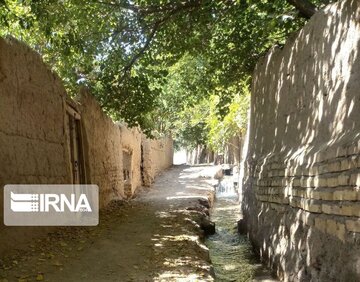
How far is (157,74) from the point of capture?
9.62 meters

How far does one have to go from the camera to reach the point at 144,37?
8.80m

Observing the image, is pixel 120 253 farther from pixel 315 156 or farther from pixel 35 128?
pixel 315 156

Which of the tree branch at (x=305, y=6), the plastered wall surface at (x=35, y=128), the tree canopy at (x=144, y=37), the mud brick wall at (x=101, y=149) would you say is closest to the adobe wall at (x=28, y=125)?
the plastered wall surface at (x=35, y=128)

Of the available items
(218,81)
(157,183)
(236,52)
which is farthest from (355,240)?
(157,183)

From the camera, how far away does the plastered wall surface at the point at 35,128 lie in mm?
5047

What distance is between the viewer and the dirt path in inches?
173

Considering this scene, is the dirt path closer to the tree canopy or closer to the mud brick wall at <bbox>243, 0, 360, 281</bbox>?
the mud brick wall at <bbox>243, 0, 360, 281</bbox>

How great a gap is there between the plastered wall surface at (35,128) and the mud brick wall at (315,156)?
3.18 metres

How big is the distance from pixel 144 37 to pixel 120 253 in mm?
4996

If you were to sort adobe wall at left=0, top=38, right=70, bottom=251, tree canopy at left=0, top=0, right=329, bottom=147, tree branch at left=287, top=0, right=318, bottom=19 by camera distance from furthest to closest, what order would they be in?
tree canopy at left=0, top=0, right=329, bottom=147
tree branch at left=287, top=0, right=318, bottom=19
adobe wall at left=0, top=38, right=70, bottom=251

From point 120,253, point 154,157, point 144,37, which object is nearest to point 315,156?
point 120,253

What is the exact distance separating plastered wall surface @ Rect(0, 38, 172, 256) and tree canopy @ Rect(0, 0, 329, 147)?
1.05 metres

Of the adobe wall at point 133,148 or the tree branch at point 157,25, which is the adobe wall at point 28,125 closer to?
the tree branch at point 157,25

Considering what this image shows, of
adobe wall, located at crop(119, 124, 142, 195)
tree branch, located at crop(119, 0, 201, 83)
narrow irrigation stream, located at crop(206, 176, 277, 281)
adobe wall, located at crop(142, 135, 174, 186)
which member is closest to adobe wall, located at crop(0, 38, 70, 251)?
tree branch, located at crop(119, 0, 201, 83)
